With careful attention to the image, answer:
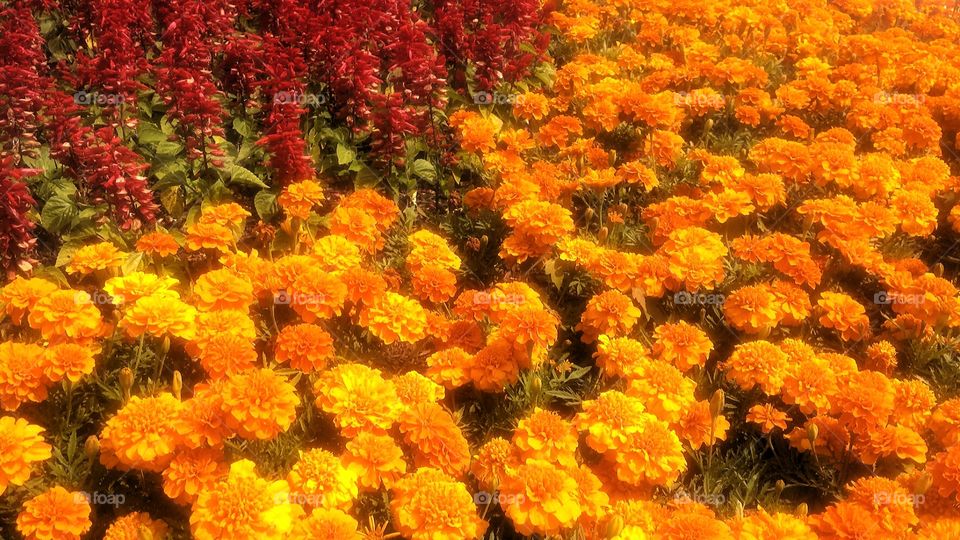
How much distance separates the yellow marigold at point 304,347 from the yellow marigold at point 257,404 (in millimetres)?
389

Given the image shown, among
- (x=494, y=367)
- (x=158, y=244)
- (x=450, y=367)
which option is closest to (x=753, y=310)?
(x=494, y=367)

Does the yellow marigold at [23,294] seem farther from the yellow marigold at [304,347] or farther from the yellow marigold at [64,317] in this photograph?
the yellow marigold at [304,347]

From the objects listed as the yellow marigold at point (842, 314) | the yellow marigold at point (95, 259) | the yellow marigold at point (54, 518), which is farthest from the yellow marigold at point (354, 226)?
the yellow marigold at point (842, 314)

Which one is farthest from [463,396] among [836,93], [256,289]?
[836,93]

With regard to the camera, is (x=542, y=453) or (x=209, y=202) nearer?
(x=542, y=453)

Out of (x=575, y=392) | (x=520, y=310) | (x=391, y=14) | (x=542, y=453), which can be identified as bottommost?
(x=575, y=392)

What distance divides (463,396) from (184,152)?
99.9 inches

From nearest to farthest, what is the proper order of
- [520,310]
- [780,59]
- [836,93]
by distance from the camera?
[520,310] < [836,93] < [780,59]

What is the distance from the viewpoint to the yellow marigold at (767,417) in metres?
3.67

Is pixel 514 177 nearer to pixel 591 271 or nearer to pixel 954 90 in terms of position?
pixel 591 271

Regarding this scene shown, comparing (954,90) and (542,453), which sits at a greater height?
(954,90)

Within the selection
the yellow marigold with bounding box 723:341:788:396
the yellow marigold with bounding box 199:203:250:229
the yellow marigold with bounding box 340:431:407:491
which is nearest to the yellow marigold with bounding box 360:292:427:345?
the yellow marigold with bounding box 340:431:407:491

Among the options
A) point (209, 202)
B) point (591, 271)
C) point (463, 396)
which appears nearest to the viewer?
point (463, 396)

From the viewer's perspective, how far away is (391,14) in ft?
18.2
